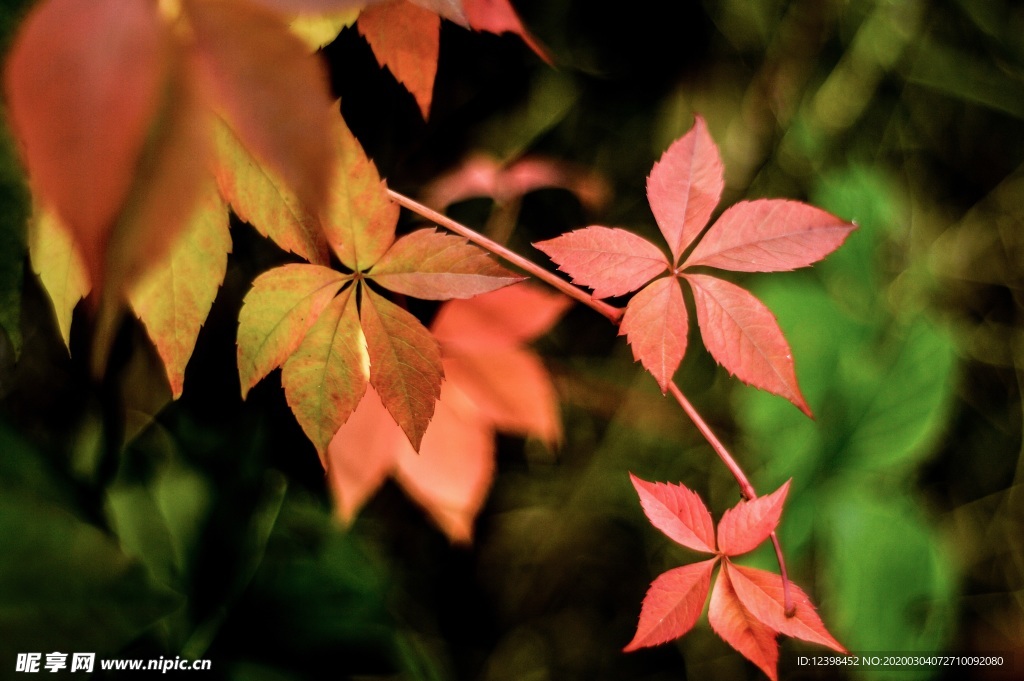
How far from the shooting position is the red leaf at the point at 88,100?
0.22m

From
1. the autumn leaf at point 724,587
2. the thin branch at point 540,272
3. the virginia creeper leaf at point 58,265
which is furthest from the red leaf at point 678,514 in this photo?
the virginia creeper leaf at point 58,265

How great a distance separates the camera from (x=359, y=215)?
1.19ft

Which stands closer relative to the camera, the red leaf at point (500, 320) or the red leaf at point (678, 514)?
the red leaf at point (678, 514)

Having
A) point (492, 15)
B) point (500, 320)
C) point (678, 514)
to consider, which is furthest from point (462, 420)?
point (492, 15)

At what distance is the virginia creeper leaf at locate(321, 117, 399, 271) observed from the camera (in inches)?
14.2

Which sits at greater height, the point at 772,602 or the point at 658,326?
the point at 658,326

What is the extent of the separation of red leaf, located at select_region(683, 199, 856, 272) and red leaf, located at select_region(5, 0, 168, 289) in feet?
0.93

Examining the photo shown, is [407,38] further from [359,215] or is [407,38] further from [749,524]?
[749,524]

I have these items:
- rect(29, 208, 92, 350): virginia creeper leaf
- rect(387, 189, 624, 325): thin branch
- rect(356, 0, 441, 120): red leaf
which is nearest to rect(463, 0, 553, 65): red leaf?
rect(356, 0, 441, 120): red leaf

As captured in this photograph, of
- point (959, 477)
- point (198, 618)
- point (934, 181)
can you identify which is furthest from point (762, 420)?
point (198, 618)

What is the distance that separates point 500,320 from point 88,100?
0.34 meters

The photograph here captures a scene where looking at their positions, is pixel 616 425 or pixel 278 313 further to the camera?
pixel 616 425

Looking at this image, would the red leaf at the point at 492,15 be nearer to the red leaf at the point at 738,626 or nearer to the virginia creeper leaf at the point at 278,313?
the virginia creeper leaf at the point at 278,313

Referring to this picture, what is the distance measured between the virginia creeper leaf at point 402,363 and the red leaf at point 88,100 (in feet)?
0.50
